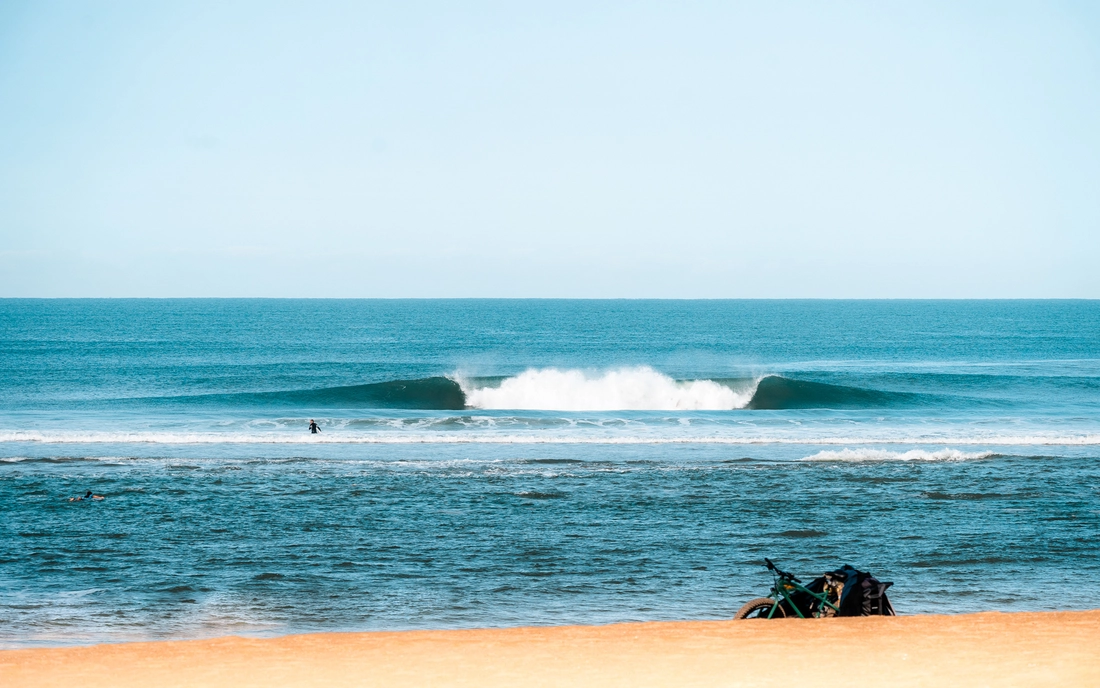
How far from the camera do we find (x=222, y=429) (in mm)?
32188

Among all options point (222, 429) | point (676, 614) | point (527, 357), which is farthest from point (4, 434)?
point (527, 357)

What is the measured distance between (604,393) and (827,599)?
34.4 m

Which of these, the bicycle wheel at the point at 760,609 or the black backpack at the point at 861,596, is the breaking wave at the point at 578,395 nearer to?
the bicycle wheel at the point at 760,609

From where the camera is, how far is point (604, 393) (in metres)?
44.8

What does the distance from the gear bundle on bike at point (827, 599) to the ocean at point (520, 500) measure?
5.18ft

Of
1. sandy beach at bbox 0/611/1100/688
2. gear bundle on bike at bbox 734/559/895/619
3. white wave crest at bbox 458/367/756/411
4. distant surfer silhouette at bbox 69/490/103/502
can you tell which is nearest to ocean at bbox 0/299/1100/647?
white wave crest at bbox 458/367/756/411

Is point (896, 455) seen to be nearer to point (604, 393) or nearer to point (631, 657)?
point (631, 657)

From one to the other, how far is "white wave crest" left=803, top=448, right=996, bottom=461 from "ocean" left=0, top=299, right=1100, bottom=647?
190mm

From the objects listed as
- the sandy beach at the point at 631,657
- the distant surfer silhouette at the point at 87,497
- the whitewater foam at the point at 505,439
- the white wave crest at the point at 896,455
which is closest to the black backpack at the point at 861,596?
the sandy beach at the point at 631,657

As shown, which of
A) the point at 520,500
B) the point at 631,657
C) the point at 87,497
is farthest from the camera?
the point at 520,500

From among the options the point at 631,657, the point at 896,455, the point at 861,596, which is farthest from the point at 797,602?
the point at 896,455

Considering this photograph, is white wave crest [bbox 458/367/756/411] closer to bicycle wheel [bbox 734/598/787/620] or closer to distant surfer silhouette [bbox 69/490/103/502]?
distant surfer silhouette [bbox 69/490/103/502]

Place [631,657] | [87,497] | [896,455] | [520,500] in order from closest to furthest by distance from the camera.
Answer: [631,657] → [87,497] → [520,500] → [896,455]

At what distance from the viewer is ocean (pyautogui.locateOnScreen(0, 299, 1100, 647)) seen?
A: 12.7 m
